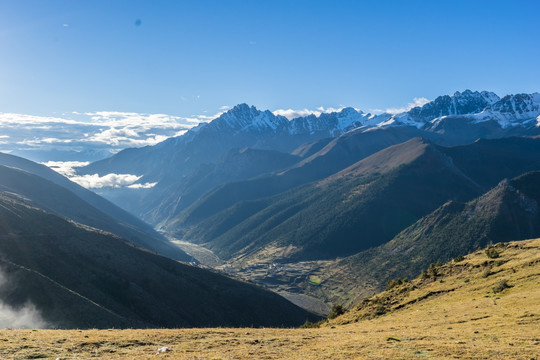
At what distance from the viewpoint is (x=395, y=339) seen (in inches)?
1533

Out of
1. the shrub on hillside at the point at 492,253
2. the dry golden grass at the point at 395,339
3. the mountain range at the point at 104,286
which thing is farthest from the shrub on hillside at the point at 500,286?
the mountain range at the point at 104,286

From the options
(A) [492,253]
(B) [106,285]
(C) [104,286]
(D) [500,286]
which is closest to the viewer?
(D) [500,286]

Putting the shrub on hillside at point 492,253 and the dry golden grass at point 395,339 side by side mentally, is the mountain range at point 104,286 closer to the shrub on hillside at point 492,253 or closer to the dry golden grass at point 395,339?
the dry golden grass at point 395,339

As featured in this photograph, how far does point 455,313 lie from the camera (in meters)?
50.5

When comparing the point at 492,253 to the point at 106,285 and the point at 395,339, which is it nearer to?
the point at 395,339

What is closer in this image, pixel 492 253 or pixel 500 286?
pixel 500 286

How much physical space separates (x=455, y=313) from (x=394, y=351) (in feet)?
71.2

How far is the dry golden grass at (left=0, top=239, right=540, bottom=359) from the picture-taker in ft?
111

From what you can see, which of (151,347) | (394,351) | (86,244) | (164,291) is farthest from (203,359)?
(86,244)

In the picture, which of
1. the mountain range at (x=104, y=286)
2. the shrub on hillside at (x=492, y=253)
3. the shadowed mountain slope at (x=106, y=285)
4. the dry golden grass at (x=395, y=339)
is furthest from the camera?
the shadowed mountain slope at (x=106, y=285)

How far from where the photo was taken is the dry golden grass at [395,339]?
33719 mm

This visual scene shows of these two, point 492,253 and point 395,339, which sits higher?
point 395,339

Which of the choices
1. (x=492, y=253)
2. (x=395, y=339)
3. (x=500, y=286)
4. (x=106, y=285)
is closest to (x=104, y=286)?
(x=106, y=285)

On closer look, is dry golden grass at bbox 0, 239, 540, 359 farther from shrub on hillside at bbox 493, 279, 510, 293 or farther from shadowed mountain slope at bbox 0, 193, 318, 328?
shadowed mountain slope at bbox 0, 193, 318, 328
